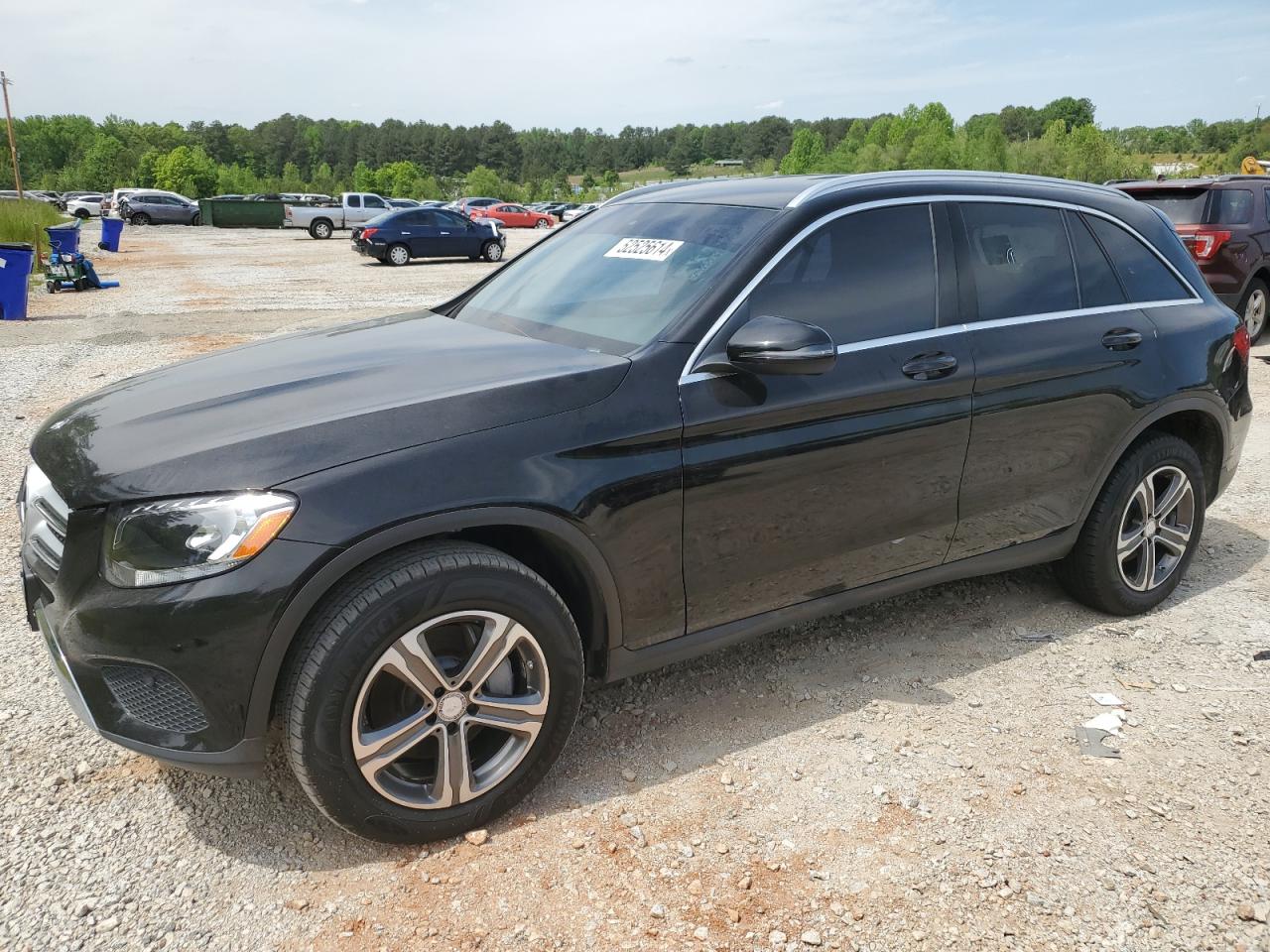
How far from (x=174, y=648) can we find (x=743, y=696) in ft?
6.41

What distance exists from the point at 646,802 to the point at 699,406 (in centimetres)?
120

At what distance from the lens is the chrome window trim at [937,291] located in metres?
2.95

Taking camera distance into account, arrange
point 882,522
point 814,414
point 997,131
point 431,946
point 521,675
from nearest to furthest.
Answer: point 431,946, point 521,675, point 814,414, point 882,522, point 997,131

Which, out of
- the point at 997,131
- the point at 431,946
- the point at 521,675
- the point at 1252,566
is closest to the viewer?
the point at 431,946

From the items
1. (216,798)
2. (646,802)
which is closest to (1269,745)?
(646,802)

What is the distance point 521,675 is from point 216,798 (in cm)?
102

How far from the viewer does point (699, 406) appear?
2.88m

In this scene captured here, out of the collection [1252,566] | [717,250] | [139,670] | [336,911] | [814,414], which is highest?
[717,250]


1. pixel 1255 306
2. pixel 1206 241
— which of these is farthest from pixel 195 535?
pixel 1255 306

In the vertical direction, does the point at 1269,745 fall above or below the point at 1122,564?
below

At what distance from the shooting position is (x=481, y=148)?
159m

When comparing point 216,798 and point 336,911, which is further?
point 216,798

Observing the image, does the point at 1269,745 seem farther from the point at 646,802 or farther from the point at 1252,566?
the point at 646,802

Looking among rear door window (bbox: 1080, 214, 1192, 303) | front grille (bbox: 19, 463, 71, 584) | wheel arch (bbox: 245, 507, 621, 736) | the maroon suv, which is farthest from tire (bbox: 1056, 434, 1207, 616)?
the maroon suv
